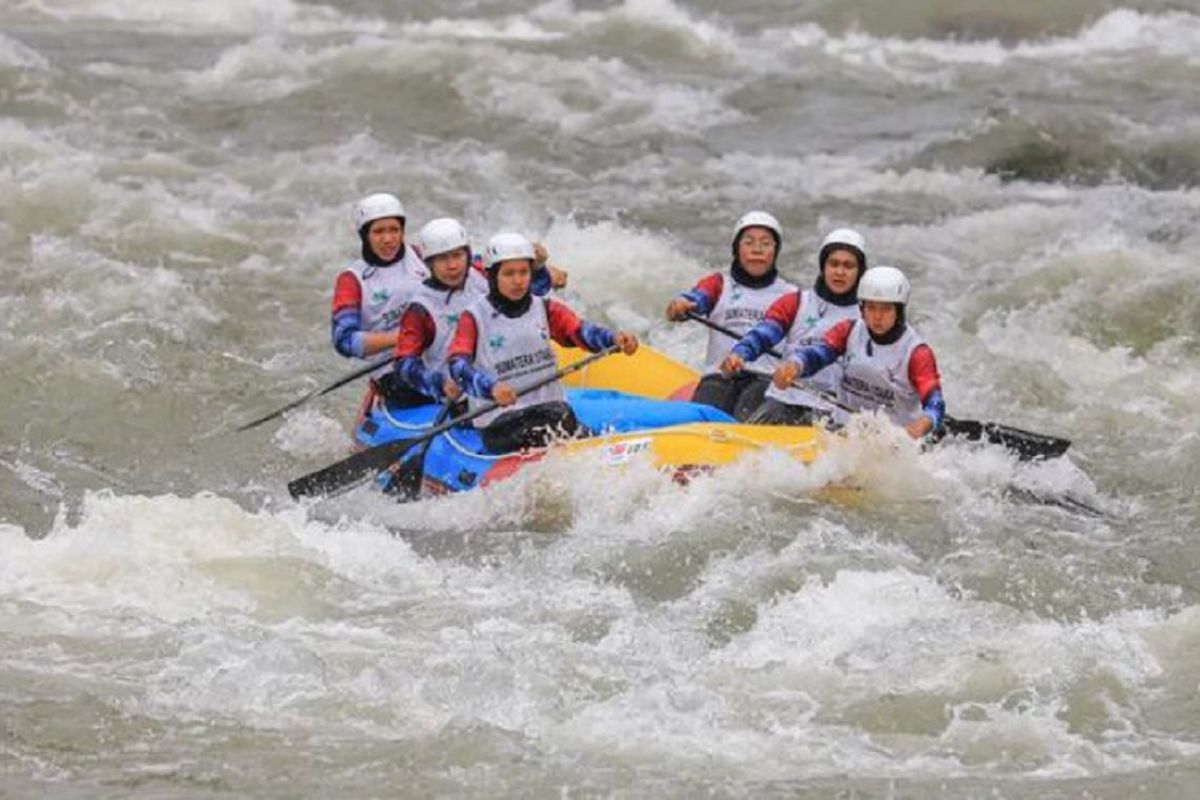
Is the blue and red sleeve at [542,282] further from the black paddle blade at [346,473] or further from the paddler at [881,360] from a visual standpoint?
the paddler at [881,360]

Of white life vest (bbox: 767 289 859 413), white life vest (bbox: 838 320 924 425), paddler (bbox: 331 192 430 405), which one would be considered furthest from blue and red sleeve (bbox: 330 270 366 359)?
white life vest (bbox: 838 320 924 425)

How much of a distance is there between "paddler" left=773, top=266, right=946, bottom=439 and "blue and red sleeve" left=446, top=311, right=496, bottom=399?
55.0 inches

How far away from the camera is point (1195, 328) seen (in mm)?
14250

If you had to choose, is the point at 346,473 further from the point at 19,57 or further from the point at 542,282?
the point at 19,57

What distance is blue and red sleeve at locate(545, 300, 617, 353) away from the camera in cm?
1081

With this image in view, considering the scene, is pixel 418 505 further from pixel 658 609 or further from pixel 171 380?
pixel 171 380

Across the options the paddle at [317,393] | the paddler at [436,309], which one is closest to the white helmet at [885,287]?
the paddler at [436,309]

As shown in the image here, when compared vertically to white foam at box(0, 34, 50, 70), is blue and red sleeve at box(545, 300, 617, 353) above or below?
below

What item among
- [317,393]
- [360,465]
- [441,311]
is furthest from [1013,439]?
[317,393]

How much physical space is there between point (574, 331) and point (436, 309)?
0.84m

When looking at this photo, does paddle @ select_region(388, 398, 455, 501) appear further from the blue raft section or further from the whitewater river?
the whitewater river

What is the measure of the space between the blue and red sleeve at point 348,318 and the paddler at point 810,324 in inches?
77.2

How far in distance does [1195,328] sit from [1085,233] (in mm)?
2390

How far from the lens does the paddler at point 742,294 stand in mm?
11602
